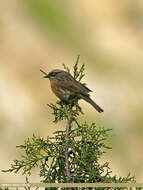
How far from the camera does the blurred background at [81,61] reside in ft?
90.4

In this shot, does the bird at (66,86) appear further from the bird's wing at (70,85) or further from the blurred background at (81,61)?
the blurred background at (81,61)

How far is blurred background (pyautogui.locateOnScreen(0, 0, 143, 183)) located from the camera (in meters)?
27.5

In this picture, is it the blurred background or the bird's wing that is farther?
the blurred background

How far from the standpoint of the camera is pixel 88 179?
6.13 meters

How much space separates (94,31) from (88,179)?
34.4 metres

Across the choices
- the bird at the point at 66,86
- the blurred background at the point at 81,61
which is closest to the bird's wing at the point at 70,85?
the bird at the point at 66,86

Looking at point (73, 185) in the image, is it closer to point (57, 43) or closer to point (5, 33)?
point (57, 43)

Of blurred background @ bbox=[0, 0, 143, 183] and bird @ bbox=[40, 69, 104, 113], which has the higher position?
blurred background @ bbox=[0, 0, 143, 183]

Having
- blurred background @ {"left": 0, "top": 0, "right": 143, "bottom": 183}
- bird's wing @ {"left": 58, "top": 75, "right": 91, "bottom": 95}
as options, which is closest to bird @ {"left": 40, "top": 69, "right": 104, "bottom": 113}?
bird's wing @ {"left": 58, "top": 75, "right": 91, "bottom": 95}

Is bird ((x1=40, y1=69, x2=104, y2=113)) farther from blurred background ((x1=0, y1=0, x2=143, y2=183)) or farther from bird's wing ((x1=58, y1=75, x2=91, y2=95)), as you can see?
blurred background ((x1=0, y1=0, x2=143, y2=183))

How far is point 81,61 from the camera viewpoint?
34031 mm

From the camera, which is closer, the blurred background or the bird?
the bird

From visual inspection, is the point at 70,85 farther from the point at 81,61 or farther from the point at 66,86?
the point at 81,61

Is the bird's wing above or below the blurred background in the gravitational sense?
below
